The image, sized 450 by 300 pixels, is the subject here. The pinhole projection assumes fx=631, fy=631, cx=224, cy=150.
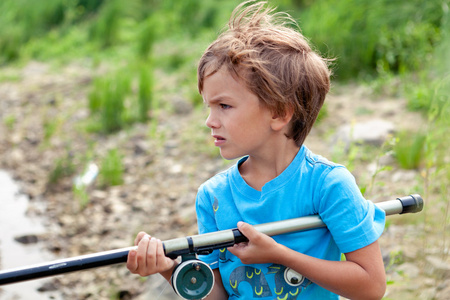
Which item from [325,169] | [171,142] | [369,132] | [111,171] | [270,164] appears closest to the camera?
[325,169]

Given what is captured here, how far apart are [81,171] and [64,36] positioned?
457cm

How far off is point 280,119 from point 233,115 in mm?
138

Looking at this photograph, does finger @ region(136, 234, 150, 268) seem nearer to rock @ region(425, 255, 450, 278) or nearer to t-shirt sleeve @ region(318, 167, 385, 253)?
t-shirt sleeve @ region(318, 167, 385, 253)

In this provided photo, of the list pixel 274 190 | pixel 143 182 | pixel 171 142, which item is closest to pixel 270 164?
pixel 274 190

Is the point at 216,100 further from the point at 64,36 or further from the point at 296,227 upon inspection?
the point at 64,36

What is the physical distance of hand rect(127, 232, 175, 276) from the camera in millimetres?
1531

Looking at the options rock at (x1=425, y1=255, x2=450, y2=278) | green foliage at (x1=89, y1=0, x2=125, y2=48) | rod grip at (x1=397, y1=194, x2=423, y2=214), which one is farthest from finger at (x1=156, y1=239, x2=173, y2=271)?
green foliage at (x1=89, y1=0, x2=125, y2=48)

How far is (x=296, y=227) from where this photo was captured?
1577 mm

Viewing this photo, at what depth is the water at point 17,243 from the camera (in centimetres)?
343

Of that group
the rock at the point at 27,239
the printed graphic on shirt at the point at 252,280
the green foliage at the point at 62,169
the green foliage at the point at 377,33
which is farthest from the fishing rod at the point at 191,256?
the green foliage at the point at 62,169

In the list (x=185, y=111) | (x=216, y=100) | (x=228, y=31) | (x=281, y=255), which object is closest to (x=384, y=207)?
(x=281, y=255)

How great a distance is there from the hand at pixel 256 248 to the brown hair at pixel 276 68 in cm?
33

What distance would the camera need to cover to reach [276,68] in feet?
5.44

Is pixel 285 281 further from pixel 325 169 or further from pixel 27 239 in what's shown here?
pixel 27 239
